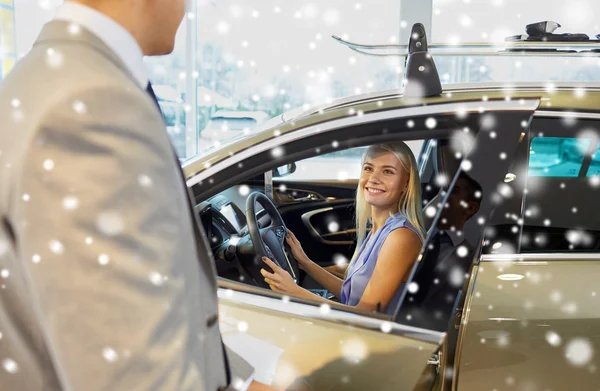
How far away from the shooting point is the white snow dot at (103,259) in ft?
1.55

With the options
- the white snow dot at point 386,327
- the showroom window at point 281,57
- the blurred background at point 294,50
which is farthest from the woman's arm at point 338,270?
the showroom window at point 281,57

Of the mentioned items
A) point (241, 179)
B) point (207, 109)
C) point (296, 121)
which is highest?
point (296, 121)

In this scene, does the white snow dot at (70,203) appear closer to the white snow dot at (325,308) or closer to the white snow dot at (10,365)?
the white snow dot at (10,365)

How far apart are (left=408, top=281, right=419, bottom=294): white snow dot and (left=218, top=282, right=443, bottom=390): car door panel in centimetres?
8

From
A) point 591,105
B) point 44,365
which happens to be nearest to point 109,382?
point 44,365

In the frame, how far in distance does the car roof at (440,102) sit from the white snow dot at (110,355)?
106cm

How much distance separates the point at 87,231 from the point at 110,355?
0.33ft

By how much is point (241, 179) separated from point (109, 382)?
1.08 metres

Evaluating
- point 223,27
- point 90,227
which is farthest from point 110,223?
point 223,27

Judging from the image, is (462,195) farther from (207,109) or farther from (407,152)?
(207,109)

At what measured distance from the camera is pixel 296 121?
1530 mm

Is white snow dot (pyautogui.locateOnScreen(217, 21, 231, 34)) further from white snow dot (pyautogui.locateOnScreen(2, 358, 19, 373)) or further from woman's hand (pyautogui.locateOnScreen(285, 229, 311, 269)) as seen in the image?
white snow dot (pyautogui.locateOnScreen(2, 358, 19, 373))

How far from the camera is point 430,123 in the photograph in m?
1.46

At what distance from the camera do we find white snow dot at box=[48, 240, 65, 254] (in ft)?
1.55
